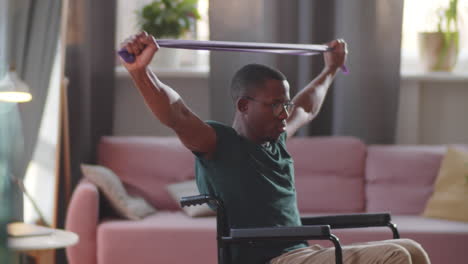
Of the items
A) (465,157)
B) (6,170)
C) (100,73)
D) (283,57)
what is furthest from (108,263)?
Result: (6,170)

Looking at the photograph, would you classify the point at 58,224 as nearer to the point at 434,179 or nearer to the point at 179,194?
the point at 179,194

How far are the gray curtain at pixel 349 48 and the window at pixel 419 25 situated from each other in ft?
1.26

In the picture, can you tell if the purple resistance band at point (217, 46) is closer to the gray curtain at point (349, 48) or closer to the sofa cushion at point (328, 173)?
the sofa cushion at point (328, 173)

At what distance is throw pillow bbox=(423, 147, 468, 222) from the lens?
12.4 feet

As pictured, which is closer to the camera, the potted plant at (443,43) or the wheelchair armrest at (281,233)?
the wheelchair armrest at (281,233)

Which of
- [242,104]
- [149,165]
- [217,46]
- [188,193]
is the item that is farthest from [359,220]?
[149,165]

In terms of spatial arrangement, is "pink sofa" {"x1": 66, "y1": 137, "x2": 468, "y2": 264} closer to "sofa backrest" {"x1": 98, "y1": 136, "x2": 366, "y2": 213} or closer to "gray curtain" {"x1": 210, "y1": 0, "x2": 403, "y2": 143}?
"sofa backrest" {"x1": 98, "y1": 136, "x2": 366, "y2": 213}

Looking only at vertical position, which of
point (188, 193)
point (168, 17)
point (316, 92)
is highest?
point (168, 17)

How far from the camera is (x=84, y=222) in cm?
357

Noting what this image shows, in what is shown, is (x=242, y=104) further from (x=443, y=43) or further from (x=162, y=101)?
(x=443, y=43)

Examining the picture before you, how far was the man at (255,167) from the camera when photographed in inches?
87.9

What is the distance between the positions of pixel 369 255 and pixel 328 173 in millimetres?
1881

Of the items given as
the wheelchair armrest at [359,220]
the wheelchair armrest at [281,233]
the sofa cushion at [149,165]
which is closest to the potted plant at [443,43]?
the sofa cushion at [149,165]

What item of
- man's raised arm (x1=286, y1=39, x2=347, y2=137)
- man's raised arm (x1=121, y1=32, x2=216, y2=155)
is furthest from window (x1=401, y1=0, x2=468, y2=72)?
man's raised arm (x1=121, y1=32, x2=216, y2=155)
